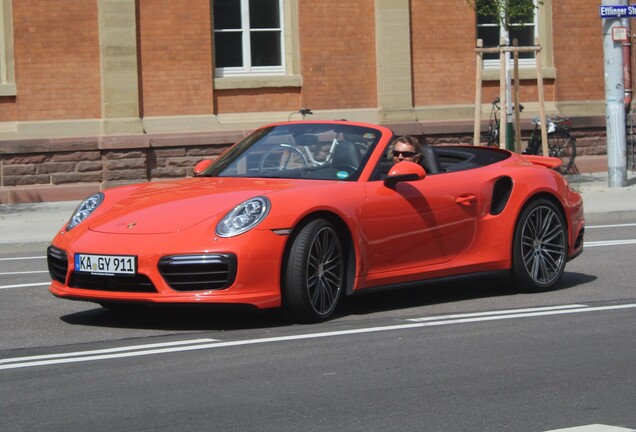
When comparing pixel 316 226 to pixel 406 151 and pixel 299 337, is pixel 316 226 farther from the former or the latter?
pixel 406 151

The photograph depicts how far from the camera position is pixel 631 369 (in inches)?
257

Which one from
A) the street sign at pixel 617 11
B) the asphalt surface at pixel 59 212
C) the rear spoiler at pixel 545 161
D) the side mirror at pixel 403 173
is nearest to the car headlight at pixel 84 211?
the side mirror at pixel 403 173

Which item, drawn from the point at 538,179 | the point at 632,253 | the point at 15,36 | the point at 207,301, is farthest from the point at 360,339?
the point at 15,36

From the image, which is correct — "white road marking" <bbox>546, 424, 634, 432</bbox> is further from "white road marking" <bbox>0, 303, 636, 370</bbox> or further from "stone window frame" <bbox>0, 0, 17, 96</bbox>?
"stone window frame" <bbox>0, 0, 17, 96</bbox>

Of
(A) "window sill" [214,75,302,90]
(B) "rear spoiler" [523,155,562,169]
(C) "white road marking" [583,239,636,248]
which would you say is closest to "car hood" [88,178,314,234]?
(B) "rear spoiler" [523,155,562,169]

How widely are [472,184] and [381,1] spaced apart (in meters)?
12.9

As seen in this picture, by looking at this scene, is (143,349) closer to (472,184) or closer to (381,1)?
(472,184)

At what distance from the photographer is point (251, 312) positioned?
8.52 meters

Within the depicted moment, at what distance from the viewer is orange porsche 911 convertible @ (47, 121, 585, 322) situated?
25.0 feet

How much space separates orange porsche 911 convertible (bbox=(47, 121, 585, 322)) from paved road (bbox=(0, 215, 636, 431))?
28 cm

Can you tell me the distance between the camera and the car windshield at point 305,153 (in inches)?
337

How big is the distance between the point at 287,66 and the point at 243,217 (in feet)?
45.8

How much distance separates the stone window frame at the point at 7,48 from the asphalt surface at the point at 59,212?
1.98 meters

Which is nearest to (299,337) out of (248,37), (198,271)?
(198,271)
